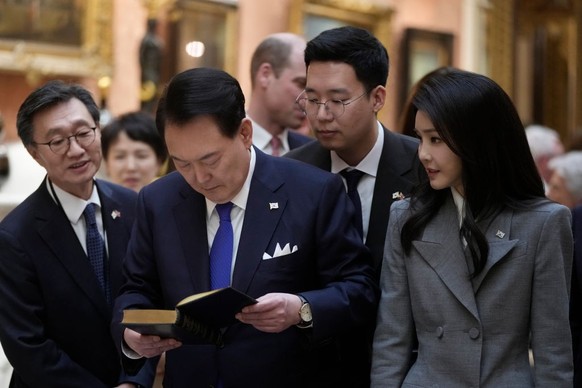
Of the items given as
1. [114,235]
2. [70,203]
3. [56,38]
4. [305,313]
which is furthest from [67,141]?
[56,38]

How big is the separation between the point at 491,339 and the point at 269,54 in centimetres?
263

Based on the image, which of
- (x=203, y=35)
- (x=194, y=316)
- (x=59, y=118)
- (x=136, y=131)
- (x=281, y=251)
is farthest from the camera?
(x=203, y=35)

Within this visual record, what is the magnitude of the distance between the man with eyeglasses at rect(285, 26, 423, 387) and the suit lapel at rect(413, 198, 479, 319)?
1.34 ft

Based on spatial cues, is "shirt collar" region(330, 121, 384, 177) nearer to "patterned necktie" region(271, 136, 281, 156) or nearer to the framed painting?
"patterned necktie" region(271, 136, 281, 156)

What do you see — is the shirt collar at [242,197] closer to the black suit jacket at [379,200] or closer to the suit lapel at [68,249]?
the black suit jacket at [379,200]

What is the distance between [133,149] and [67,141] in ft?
5.63

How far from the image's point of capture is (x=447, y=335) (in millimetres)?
3367

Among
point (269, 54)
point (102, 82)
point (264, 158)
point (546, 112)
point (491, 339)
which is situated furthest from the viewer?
point (546, 112)

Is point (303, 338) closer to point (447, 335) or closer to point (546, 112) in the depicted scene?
point (447, 335)

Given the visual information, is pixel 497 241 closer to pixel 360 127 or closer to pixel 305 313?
pixel 305 313

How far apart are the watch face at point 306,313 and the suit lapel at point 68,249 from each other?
107cm

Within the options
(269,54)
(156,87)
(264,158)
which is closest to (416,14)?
(156,87)

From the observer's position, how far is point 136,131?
579 cm

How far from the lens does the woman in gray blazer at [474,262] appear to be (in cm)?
330
